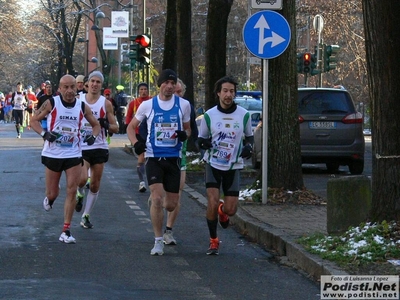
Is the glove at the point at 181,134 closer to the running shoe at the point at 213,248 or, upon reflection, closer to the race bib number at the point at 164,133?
the race bib number at the point at 164,133

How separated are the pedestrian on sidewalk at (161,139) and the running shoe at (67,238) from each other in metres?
1.03

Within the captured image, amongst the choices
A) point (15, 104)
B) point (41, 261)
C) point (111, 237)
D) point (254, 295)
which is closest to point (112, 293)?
point (254, 295)

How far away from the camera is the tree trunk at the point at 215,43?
74.9ft

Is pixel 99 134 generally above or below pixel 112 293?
above

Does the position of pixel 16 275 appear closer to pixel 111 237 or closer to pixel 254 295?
pixel 254 295

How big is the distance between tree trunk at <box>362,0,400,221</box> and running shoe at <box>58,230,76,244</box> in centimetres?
327

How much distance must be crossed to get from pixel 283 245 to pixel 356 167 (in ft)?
37.7

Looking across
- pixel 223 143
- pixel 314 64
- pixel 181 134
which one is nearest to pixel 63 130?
pixel 181 134

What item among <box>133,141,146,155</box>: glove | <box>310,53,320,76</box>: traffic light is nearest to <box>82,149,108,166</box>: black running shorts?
<box>133,141,146,155</box>: glove

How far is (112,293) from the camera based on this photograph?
859 cm

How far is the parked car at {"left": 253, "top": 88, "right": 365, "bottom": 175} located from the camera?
21.8 meters

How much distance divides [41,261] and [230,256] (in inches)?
78.2

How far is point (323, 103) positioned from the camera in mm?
21922

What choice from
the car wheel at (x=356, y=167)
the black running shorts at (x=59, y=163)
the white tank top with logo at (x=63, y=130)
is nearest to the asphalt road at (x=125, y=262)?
the black running shorts at (x=59, y=163)
